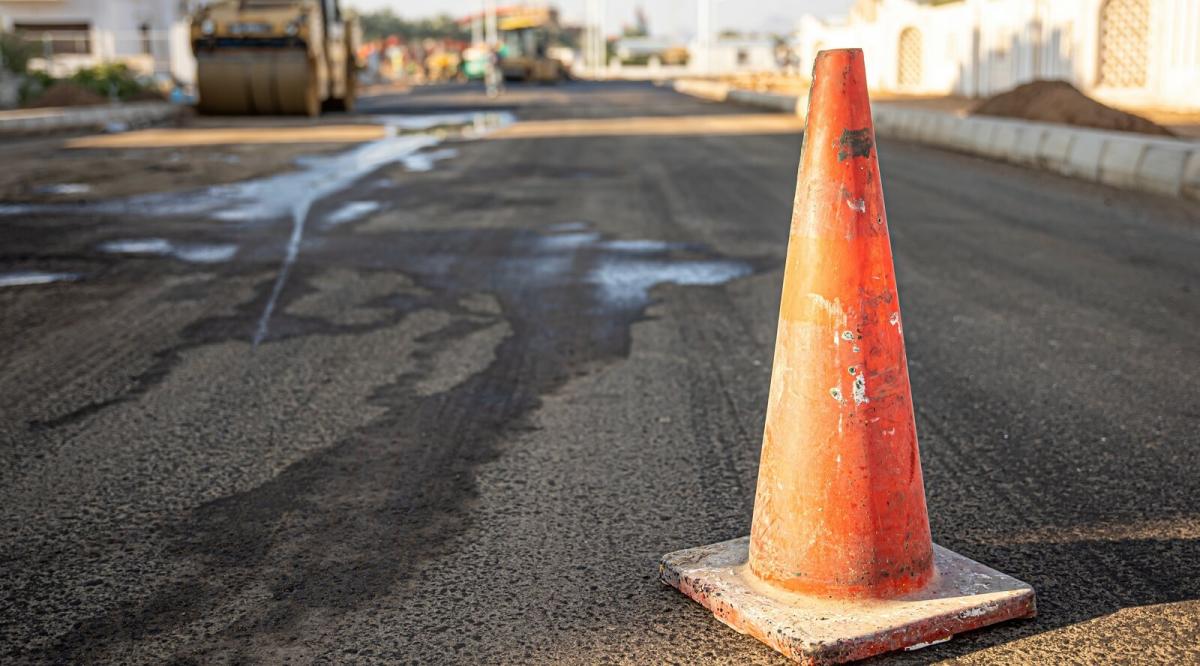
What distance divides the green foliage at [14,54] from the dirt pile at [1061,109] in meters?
24.9

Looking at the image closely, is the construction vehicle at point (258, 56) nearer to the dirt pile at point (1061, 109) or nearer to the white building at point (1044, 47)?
the dirt pile at point (1061, 109)

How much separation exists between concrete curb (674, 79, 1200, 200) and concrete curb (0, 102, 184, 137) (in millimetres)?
15193

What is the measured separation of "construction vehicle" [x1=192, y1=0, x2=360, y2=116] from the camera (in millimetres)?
23641

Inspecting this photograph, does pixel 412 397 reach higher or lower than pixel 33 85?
lower

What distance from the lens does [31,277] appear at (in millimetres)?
7129

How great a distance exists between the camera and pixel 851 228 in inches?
108

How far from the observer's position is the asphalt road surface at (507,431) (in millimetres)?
2740

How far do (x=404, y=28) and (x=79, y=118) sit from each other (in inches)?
5698

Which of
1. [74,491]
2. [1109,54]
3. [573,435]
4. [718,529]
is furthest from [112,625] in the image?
[1109,54]

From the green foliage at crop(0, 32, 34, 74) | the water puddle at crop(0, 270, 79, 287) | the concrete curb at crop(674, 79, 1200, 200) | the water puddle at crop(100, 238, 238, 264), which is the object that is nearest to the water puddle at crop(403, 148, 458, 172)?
the concrete curb at crop(674, 79, 1200, 200)

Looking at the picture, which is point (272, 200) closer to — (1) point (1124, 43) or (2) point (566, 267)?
(2) point (566, 267)

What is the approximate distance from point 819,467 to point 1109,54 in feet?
79.6

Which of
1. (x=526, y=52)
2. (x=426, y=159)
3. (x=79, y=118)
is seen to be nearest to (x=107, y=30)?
(x=526, y=52)

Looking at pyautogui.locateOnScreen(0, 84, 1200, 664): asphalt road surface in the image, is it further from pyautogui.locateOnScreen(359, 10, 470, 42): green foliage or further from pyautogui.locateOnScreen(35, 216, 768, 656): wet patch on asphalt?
pyautogui.locateOnScreen(359, 10, 470, 42): green foliage
